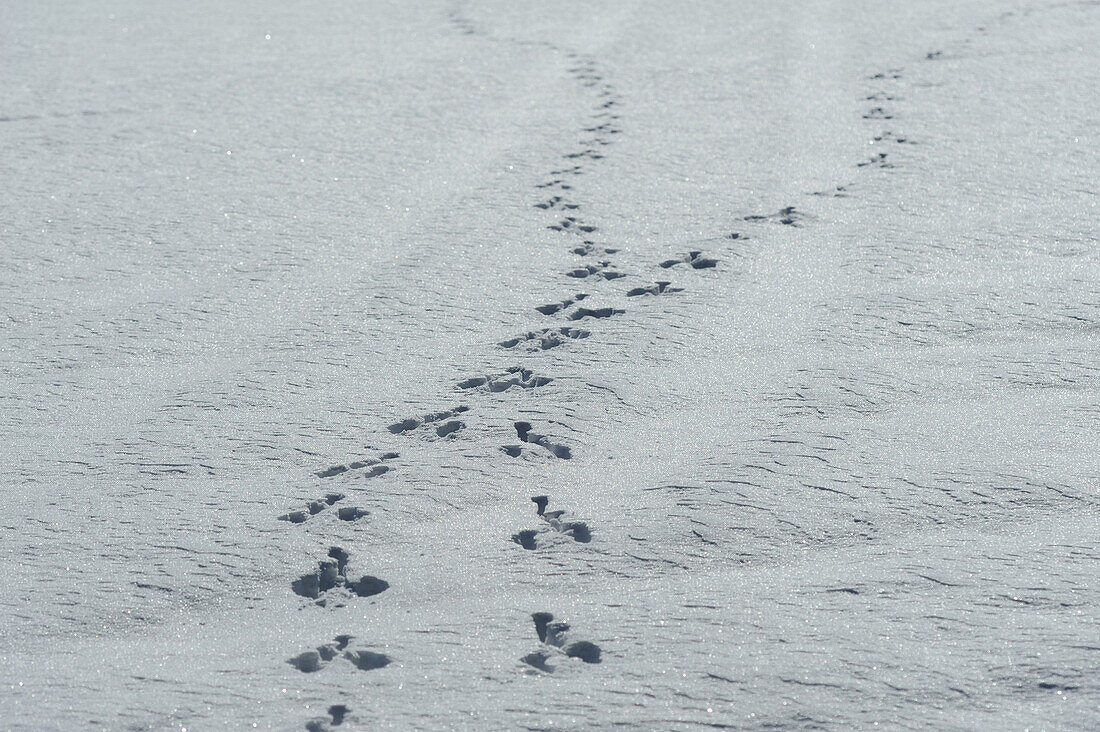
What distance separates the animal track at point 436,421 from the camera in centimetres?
173

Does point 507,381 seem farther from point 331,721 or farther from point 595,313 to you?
point 331,721

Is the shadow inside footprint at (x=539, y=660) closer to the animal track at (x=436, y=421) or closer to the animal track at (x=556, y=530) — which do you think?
the animal track at (x=556, y=530)

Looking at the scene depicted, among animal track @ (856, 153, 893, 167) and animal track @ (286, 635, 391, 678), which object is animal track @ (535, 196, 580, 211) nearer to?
animal track @ (856, 153, 893, 167)

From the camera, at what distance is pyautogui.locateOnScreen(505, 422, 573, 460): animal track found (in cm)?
165

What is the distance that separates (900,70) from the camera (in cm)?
349

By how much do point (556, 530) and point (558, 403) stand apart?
0.35 meters

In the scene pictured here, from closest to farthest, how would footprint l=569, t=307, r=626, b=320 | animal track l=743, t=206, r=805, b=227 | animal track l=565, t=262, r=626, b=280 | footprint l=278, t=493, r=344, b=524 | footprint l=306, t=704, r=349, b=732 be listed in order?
footprint l=306, t=704, r=349, b=732
footprint l=278, t=493, r=344, b=524
footprint l=569, t=307, r=626, b=320
animal track l=565, t=262, r=626, b=280
animal track l=743, t=206, r=805, b=227

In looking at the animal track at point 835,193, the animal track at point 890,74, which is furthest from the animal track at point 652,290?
the animal track at point 890,74

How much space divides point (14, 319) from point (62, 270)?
232mm

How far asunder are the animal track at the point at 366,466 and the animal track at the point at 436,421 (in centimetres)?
8

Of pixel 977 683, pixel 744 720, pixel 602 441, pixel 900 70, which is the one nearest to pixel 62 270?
pixel 602 441

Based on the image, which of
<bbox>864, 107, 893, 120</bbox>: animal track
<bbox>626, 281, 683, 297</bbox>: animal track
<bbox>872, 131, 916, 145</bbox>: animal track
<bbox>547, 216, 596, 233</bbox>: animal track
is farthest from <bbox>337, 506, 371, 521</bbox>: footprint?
<bbox>864, 107, 893, 120</bbox>: animal track

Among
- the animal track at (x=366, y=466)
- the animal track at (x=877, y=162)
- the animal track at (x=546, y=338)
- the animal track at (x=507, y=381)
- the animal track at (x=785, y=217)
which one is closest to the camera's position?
the animal track at (x=366, y=466)

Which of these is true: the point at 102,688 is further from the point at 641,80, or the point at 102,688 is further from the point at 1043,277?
the point at 641,80
